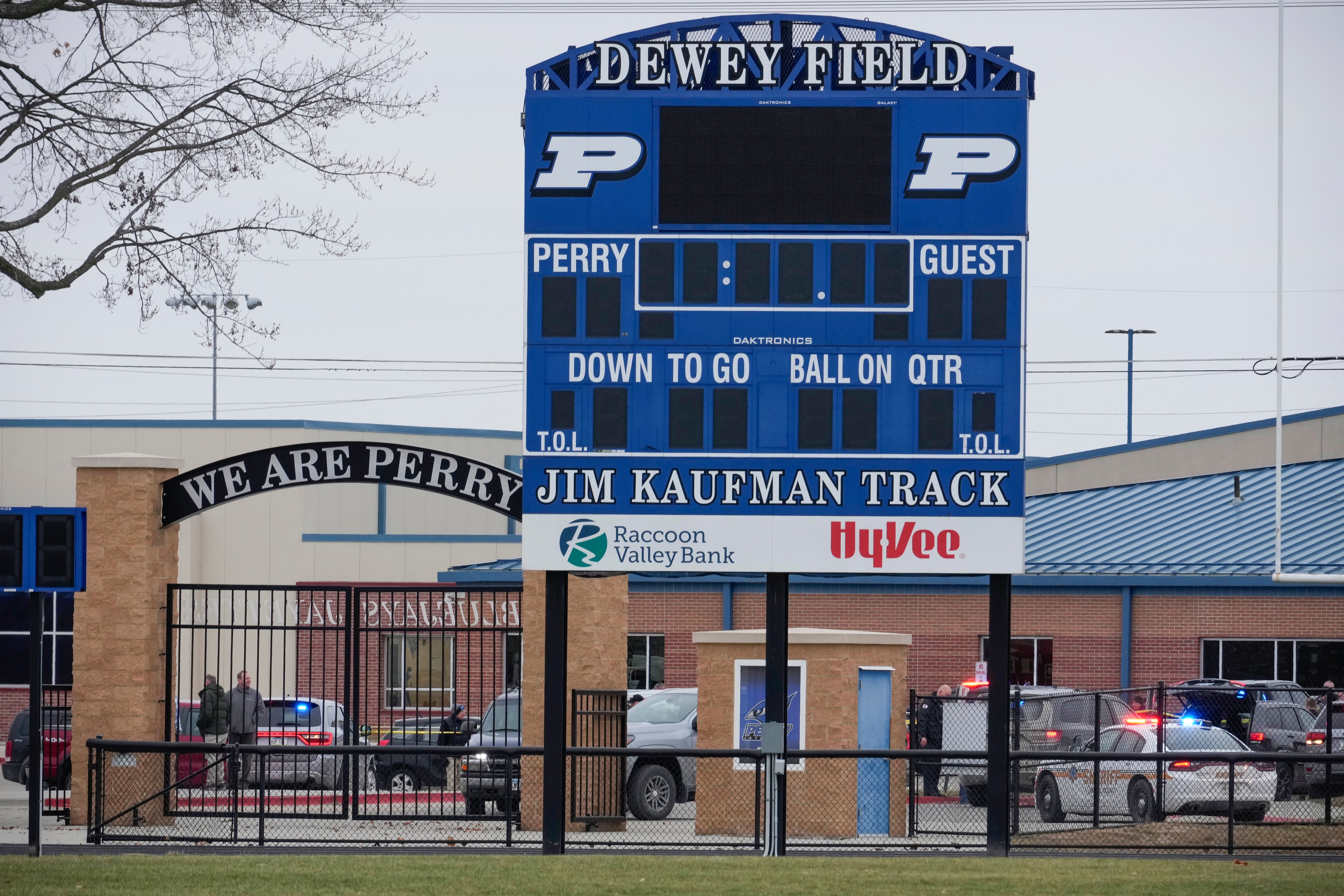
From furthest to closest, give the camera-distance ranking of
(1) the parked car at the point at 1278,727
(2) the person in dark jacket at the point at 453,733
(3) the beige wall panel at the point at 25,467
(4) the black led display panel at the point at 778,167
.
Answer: (3) the beige wall panel at the point at 25,467 < (1) the parked car at the point at 1278,727 < (2) the person in dark jacket at the point at 453,733 < (4) the black led display panel at the point at 778,167


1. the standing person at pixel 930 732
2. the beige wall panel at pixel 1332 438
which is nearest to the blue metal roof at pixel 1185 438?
the beige wall panel at pixel 1332 438

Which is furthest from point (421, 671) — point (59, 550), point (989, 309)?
point (989, 309)

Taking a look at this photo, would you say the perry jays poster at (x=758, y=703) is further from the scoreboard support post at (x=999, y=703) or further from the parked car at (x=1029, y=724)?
the scoreboard support post at (x=999, y=703)

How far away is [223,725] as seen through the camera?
74.8 ft

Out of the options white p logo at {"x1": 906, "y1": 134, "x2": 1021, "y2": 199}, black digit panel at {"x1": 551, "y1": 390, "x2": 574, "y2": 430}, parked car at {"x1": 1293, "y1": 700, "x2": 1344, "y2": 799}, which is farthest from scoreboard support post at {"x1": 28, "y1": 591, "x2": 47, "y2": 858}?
parked car at {"x1": 1293, "y1": 700, "x2": 1344, "y2": 799}

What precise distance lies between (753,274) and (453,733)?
864 cm

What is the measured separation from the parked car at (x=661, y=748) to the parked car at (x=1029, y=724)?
3.21m

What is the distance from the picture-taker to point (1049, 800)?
1842 cm

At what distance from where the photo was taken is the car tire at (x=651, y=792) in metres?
18.8

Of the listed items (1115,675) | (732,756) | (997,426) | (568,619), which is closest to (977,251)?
(997,426)

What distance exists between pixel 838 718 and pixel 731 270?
19.0 ft

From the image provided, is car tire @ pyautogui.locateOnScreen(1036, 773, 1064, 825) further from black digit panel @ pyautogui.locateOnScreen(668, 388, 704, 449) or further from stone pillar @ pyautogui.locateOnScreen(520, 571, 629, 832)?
black digit panel @ pyautogui.locateOnScreen(668, 388, 704, 449)

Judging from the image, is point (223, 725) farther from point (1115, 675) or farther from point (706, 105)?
point (1115, 675)

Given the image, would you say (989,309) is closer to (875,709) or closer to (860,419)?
(860,419)
